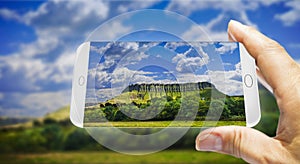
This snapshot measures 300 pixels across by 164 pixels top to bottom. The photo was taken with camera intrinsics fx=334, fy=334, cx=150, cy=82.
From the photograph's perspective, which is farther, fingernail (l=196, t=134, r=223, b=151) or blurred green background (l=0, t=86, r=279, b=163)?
blurred green background (l=0, t=86, r=279, b=163)

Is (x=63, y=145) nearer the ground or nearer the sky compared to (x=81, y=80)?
nearer the ground

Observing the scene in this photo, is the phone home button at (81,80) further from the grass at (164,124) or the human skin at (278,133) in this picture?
the human skin at (278,133)

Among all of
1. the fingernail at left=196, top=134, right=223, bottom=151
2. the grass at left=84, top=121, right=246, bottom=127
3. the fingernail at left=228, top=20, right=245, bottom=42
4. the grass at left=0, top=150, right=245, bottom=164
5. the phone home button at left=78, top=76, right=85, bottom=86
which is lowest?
the grass at left=0, top=150, right=245, bottom=164

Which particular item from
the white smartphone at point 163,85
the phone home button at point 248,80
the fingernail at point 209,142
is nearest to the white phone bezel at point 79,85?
the white smartphone at point 163,85

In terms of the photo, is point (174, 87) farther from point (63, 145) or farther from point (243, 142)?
point (63, 145)

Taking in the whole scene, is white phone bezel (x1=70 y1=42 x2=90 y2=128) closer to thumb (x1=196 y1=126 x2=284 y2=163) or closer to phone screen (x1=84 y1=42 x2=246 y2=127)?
phone screen (x1=84 y1=42 x2=246 y2=127)

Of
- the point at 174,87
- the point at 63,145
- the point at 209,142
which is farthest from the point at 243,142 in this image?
the point at 63,145

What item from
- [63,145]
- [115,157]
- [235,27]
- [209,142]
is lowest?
[115,157]

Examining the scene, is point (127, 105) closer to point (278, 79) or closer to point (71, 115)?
point (71, 115)

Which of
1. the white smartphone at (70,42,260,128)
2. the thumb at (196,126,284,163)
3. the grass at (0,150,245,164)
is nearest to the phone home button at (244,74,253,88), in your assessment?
the white smartphone at (70,42,260,128)
